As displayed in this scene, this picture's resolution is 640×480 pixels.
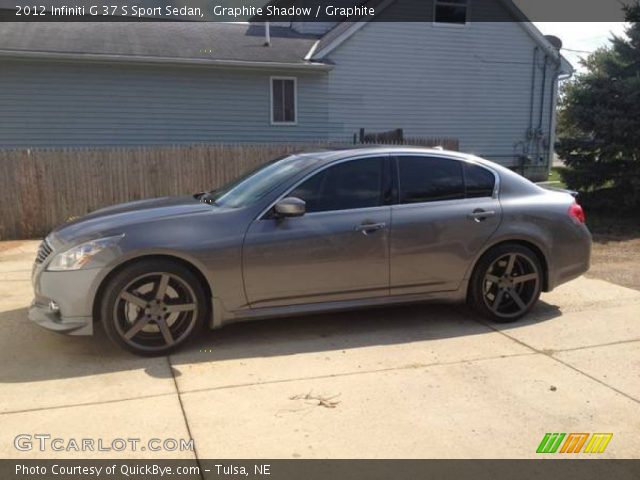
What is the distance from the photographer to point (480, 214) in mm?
4945

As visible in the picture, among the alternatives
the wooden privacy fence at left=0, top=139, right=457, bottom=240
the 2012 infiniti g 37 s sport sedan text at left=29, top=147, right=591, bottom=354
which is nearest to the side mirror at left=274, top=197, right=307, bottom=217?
the 2012 infiniti g 37 s sport sedan text at left=29, top=147, right=591, bottom=354

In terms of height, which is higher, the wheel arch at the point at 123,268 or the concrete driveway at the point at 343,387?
the wheel arch at the point at 123,268

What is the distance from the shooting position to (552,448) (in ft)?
10.3

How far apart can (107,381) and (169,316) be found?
25.3 inches

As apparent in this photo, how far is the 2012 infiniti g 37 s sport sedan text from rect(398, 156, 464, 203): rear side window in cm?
1

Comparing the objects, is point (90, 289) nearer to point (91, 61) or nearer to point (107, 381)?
point (107, 381)

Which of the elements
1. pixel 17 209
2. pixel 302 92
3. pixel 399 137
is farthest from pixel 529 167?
pixel 17 209

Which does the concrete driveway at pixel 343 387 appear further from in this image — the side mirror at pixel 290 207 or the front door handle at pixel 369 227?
the side mirror at pixel 290 207

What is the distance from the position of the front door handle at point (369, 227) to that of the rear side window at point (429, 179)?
0.32m

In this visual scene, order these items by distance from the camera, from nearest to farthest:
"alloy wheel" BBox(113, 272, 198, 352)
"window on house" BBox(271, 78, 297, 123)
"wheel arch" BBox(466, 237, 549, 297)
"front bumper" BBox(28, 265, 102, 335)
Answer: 1. "front bumper" BBox(28, 265, 102, 335)
2. "alloy wheel" BBox(113, 272, 198, 352)
3. "wheel arch" BBox(466, 237, 549, 297)
4. "window on house" BBox(271, 78, 297, 123)

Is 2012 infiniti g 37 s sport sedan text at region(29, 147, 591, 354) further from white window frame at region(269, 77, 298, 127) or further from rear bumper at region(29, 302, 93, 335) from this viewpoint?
white window frame at region(269, 77, 298, 127)

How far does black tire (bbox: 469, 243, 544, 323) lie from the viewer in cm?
504

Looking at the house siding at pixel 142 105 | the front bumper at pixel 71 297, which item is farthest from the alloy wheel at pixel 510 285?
the house siding at pixel 142 105

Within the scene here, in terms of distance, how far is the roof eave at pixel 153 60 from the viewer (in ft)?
43.3
